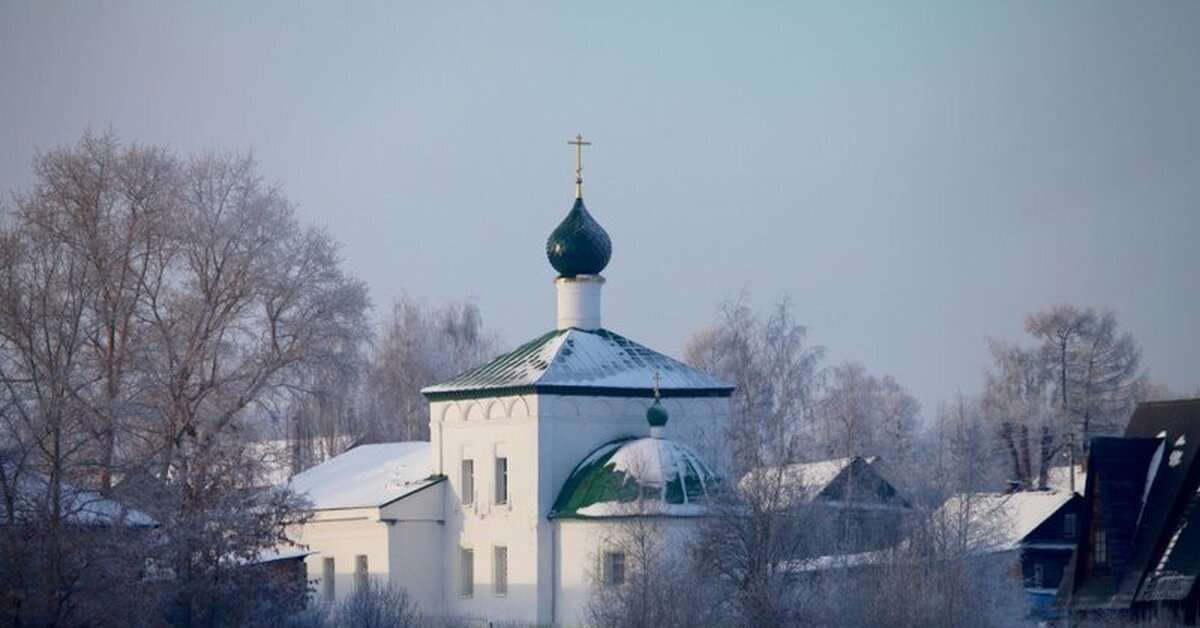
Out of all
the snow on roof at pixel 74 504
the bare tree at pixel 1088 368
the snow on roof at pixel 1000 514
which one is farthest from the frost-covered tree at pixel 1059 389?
the snow on roof at pixel 74 504

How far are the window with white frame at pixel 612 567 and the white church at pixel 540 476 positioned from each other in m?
0.03

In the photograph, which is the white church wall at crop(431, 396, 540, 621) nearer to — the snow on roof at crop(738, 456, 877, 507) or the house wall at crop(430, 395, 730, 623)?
the house wall at crop(430, 395, 730, 623)

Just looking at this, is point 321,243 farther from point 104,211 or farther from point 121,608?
point 121,608

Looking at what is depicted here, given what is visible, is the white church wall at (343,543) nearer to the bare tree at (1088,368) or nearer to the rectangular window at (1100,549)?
the rectangular window at (1100,549)

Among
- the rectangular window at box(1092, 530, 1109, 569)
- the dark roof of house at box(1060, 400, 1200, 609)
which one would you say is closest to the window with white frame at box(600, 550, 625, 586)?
the dark roof of house at box(1060, 400, 1200, 609)

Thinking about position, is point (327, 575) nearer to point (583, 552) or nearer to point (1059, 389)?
point (583, 552)

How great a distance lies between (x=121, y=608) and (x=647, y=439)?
11.8m

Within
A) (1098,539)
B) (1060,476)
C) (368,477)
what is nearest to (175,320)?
(368,477)

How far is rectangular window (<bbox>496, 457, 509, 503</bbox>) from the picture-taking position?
3878cm

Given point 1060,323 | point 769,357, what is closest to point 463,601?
point 769,357

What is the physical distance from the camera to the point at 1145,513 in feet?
108

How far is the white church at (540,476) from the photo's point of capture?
3681cm

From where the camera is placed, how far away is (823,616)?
31.2 metres

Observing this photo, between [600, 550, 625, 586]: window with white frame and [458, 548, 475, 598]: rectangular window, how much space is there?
3847mm
